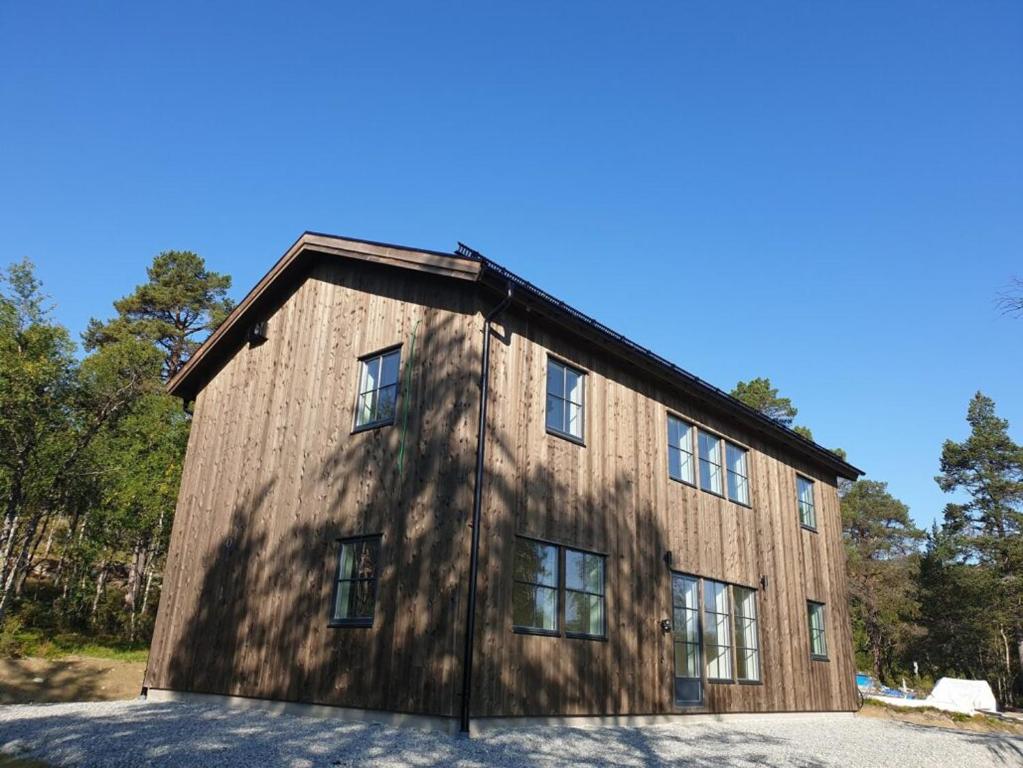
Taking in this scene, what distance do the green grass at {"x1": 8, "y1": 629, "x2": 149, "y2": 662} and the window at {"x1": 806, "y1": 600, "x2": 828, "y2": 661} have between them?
17443 millimetres

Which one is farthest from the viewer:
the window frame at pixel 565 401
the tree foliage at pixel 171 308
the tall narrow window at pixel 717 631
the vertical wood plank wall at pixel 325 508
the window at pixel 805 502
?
the tree foliage at pixel 171 308

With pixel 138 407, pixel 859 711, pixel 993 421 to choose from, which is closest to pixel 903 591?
pixel 993 421

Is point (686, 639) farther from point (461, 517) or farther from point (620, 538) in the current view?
point (461, 517)

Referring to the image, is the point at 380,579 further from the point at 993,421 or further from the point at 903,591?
the point at 993,421

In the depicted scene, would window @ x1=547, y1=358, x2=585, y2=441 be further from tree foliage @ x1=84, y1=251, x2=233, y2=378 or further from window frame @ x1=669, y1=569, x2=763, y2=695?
tree foliage @ x1=84, y1=251, x2=233, y2=378

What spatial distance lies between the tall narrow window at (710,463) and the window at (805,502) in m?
3.44

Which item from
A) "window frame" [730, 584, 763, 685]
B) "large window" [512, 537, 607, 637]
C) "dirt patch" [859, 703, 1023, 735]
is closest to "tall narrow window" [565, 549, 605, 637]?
"large window" [512, 537, 607, 637]

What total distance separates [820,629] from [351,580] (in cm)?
1098

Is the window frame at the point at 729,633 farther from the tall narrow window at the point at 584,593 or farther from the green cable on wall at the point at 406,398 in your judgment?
the green cable on wall at the point at 406,398

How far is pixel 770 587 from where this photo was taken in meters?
14.3

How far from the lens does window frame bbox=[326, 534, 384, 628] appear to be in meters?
9.42

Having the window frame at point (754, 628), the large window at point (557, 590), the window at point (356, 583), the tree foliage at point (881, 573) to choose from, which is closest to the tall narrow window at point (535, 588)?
the large window at point (557, 590)

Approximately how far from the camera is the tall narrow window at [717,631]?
12.4m

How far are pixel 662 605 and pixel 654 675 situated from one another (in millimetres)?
1080
